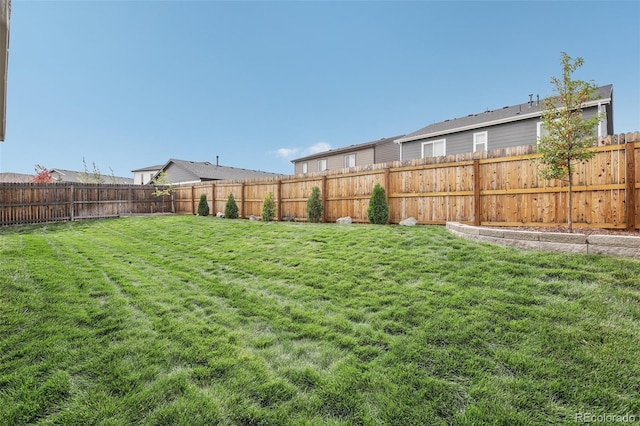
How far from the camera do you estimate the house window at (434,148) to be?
15.6m

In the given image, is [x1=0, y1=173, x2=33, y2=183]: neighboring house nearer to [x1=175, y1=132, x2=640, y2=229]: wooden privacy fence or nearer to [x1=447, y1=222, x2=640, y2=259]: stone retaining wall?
[x1=175, y1=132, x2=640, y2=229]: wooden privacy fence

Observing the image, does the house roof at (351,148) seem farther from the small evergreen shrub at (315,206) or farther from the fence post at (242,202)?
the small evergreen shrub at (315,206)

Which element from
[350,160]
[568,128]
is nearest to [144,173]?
[350,160]

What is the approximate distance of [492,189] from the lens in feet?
24.4

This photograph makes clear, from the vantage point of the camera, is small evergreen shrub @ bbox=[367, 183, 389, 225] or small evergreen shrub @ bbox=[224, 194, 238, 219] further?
small evergreen shrub @ bbox=[224, 194, 238, 219]

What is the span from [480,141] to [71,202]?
21927mm

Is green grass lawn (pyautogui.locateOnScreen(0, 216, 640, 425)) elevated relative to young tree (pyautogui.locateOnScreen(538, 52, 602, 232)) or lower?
lower

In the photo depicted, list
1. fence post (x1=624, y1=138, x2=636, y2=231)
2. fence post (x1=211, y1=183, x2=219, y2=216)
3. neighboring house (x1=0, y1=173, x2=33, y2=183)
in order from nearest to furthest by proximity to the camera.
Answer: fence post (x1=624, y1=138, x2=636, y2=231) → fence post (x1=211, y1=183, x2=219, y2=216) → neighboring house (x1=0, y1=173, x2=33, y2=183)

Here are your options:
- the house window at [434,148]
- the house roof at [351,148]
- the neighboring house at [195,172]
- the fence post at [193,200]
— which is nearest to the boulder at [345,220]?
the house window at [434,148]

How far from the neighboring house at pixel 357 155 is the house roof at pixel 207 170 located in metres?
5.38

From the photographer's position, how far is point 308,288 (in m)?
4.44

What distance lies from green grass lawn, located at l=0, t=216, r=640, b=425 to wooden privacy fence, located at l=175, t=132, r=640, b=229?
2.67m

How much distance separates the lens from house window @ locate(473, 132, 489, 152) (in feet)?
47.3

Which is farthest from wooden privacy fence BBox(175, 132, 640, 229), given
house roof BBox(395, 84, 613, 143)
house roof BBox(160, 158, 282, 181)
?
house roof BBox(160, 158, 282, 181)
